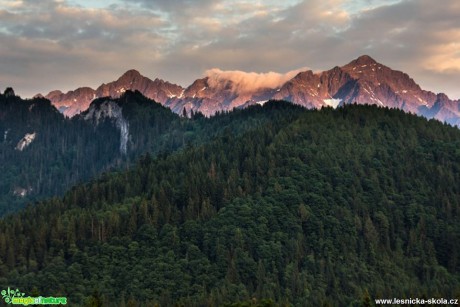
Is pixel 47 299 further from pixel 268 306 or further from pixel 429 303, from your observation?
pixel 429 303

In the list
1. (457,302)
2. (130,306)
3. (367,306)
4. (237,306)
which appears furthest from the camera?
(457,302)

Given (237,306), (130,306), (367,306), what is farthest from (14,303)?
(367,306)

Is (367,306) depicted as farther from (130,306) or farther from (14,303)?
(14,303)

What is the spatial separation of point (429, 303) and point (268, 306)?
278 ft

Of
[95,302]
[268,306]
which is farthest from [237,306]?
[95,302]

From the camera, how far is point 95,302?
134 metres

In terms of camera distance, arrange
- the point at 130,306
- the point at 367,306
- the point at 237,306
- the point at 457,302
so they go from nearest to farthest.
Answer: the point at 237,306
the point at 367,306
the point at 130,306
the point at 457,302

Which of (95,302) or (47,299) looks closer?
(95,302)

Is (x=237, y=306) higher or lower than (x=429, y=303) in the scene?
higher

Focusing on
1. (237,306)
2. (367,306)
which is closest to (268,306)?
(237,306)

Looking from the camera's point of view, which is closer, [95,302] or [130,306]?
[95,302]

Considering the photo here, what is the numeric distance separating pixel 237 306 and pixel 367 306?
133ft

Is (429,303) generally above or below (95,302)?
below

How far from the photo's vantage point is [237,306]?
134m
